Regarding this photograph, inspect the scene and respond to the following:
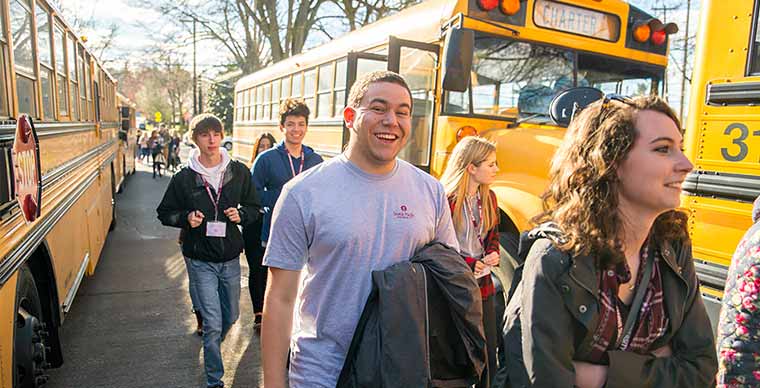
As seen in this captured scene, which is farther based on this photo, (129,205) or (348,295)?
(129,205)

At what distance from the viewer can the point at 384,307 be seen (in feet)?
5.32

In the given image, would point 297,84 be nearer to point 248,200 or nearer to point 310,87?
point 310,87

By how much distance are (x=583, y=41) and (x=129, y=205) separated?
9.72 m

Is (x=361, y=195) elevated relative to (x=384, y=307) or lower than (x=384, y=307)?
elevated

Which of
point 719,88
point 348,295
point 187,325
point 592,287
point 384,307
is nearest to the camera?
point 592,287

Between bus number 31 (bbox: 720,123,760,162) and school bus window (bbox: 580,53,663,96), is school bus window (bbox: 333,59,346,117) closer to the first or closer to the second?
school bus window (bbox: 580,53,663,96)

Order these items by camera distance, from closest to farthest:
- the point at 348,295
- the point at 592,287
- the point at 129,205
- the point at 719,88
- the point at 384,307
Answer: the point at 592,287, the point at 384,307, the point at 348,295, the point at 719,88, the point at 129,205

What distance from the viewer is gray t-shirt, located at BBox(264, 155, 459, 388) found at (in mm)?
1727

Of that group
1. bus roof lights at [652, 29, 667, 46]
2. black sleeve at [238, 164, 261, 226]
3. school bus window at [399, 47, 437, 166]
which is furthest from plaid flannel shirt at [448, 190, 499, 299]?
bus roof lights at [652, 29, 667, 46]

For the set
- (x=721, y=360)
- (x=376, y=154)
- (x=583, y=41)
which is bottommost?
(x=721, y=360)

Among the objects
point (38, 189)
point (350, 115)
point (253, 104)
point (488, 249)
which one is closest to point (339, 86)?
point (488, 249)

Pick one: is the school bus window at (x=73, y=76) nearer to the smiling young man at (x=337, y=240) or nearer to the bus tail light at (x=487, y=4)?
the bus tail light at (x=487, y=4)

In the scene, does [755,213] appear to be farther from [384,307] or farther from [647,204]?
→ [384,307]

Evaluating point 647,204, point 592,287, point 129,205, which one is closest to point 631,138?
point 647,204
